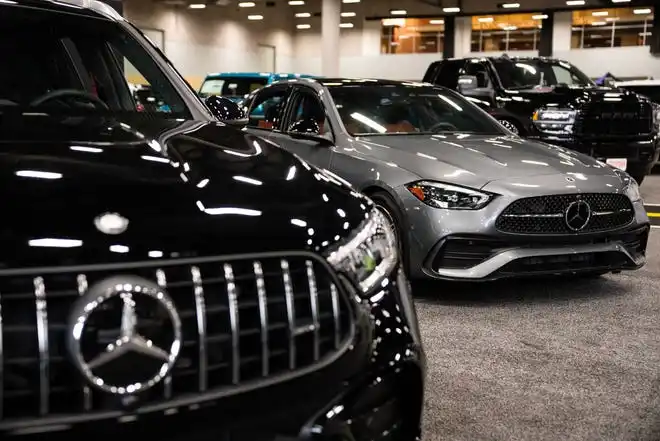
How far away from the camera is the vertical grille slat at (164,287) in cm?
150

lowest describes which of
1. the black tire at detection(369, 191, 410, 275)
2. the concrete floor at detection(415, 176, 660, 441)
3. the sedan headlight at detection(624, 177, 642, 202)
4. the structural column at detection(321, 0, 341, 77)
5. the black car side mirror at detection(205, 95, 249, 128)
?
the concrete floor at detection(415, 176, 660, 441)

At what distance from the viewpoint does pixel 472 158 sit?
4.74 m

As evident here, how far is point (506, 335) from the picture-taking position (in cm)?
413

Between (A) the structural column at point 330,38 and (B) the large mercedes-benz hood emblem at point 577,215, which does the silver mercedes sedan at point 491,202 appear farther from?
(A) the structural column at point 330,38

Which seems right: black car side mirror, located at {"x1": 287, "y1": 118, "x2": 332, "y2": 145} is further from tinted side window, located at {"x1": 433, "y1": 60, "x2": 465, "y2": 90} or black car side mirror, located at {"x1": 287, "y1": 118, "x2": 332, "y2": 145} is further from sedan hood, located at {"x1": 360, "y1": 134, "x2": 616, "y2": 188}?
tinted side window, located at {"x1": 433, "y1": 60, "x2": 465, "y2": 90}

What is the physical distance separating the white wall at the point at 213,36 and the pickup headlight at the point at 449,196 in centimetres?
2517

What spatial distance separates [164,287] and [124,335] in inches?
5.0

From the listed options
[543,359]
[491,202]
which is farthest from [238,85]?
[543,359]

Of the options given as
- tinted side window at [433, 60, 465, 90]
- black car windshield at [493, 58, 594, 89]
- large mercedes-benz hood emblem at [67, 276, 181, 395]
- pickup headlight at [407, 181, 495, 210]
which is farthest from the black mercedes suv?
tinted side window at [433, 60, 465, 90]

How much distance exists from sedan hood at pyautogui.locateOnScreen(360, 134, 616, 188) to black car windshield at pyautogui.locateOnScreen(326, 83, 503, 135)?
0.27m

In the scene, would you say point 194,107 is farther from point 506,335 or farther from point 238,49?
point 238,49

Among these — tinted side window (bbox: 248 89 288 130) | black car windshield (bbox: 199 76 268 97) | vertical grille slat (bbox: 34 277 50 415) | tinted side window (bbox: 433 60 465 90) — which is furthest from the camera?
black car windshield (bbox: 199 76 268 97)

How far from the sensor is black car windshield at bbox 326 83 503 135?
558cm

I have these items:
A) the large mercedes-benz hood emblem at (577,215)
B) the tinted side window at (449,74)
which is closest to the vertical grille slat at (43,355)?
the large mercedes-benz hood emblem at (577,215)
